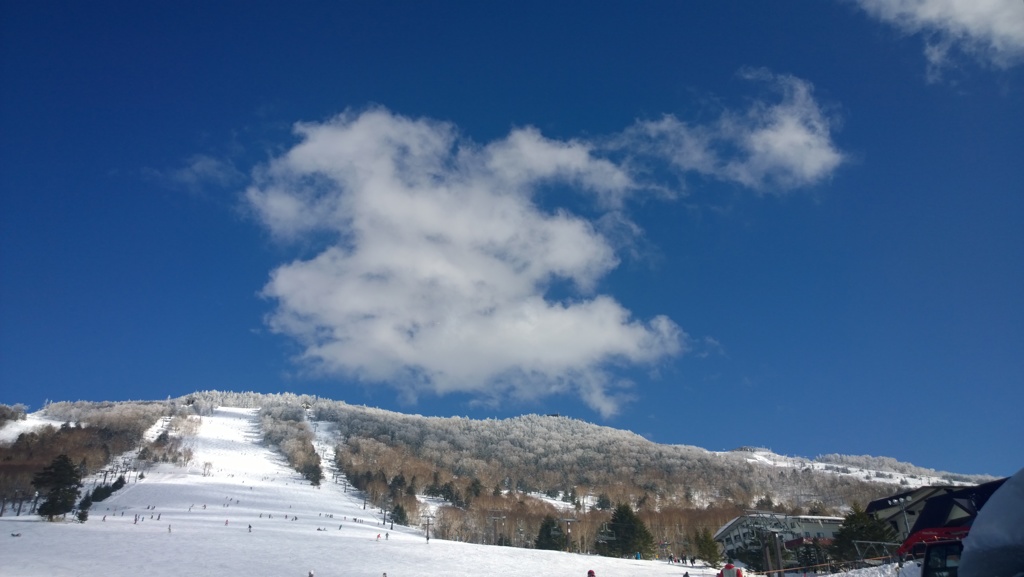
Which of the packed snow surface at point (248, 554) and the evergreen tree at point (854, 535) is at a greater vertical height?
the evergreen tree at point (854, 535)

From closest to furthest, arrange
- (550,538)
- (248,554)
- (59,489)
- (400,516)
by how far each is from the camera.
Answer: (248,554)
(59,489)
(550,538)
(400,516)

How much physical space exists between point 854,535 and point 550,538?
40.0 m

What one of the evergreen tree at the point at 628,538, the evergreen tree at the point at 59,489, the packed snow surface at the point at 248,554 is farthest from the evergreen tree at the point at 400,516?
the evergreen tree at the point at 59,489

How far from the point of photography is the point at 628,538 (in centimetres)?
7538

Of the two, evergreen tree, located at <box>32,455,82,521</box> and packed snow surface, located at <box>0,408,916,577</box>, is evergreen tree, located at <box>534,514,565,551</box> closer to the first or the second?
packed snow surface, located at <box>0,408,916,577</box>

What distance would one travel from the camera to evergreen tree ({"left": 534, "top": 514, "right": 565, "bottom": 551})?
7969 cm

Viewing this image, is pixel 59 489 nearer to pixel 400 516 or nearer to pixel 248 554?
pixel 248 554

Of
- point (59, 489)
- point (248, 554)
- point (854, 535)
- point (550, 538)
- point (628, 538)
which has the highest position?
point (854, 535)

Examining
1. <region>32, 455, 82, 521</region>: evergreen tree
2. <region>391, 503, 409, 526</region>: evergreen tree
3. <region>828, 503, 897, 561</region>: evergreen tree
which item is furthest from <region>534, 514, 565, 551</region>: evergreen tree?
<region>32, 455, 82, 521</region>: evergreen tree

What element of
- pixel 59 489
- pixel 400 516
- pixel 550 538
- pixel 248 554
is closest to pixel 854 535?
pixel 550 538

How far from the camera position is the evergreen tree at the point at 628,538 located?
245 ft

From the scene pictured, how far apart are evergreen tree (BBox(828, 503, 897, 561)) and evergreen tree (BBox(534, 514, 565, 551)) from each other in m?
36.8

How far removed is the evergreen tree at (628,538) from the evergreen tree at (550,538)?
5.58 m

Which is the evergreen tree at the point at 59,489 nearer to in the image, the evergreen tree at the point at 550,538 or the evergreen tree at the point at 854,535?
the evergreen tree at the point at 550,538
